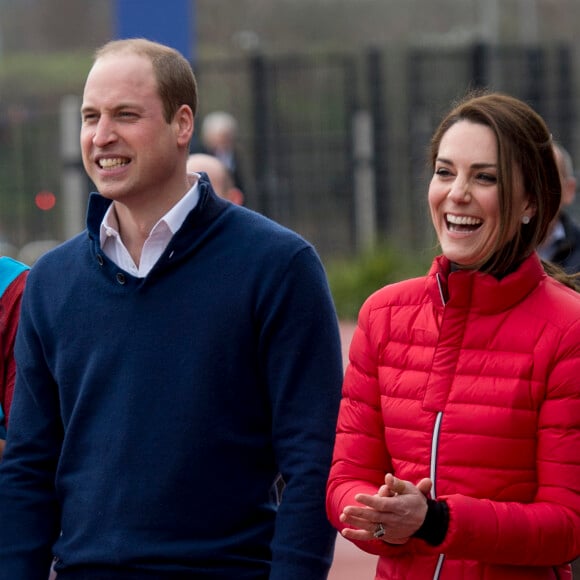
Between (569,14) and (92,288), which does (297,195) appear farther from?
(92,288)

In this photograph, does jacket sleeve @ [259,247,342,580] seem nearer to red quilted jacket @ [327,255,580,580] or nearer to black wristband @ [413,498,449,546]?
red quilted jacket @ [327,255,580,580]

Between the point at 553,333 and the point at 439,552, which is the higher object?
the point at 553,333

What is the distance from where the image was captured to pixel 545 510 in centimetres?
323

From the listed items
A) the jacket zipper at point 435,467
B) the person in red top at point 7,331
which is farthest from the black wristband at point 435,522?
the person in red top at point 7,331

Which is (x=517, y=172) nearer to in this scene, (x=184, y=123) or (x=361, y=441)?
(x=361, y=441)

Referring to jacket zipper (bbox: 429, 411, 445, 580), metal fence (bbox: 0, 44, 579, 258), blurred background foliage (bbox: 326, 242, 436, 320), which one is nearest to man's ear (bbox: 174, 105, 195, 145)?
jacket zipper (bbox: 429, 411, 445, 580)

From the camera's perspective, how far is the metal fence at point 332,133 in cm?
→ 1933

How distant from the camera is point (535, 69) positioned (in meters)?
20.7

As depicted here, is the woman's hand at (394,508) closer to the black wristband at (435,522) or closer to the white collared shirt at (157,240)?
the black wristband at (435,522)

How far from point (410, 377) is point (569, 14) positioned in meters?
27.4

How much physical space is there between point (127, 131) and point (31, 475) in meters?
0.89

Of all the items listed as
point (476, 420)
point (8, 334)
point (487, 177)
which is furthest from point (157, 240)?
point (476, 420)

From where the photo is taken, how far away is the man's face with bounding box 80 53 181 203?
12.5ft

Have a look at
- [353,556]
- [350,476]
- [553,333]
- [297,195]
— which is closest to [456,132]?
[553,333]
